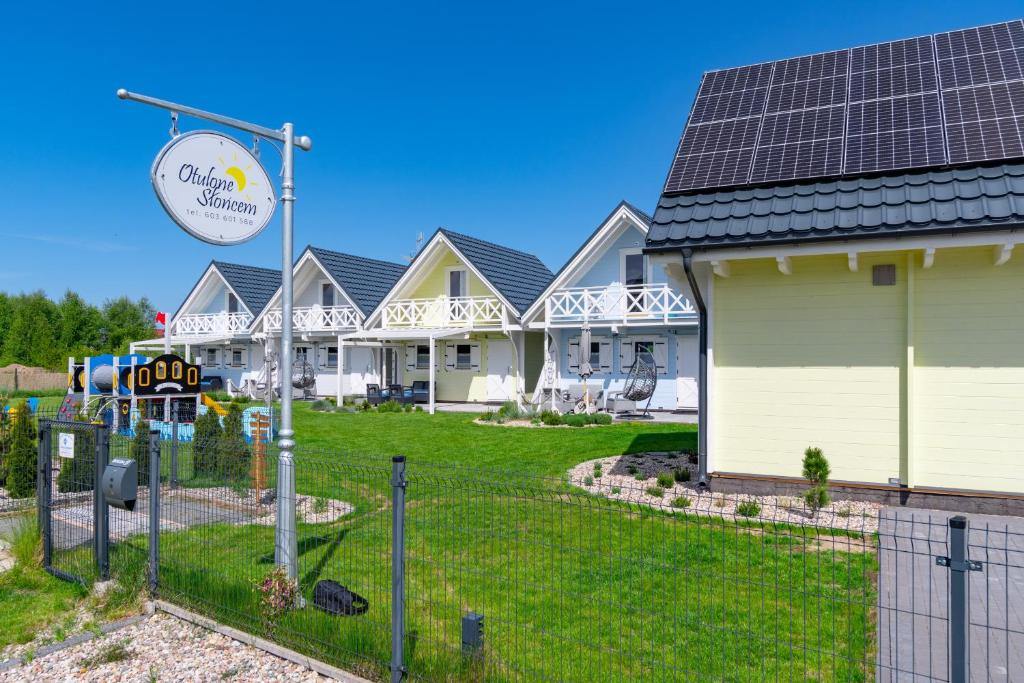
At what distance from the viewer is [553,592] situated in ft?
16.0

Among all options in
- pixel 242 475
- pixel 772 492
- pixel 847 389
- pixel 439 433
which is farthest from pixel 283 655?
pixel 439 433

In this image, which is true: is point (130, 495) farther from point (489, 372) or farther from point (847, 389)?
point (489, 372)

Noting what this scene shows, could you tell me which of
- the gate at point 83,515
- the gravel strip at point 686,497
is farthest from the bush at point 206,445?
the gravel strip at point 686,497

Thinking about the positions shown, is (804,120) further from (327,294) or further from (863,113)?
(327,294)

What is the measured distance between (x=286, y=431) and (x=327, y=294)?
26930 mm

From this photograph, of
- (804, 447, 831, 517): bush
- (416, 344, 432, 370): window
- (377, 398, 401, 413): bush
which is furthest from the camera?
(416, 344, 432, 370): window

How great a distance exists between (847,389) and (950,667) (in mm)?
5599

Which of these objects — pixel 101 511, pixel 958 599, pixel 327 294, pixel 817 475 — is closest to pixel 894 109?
pixel 817 475

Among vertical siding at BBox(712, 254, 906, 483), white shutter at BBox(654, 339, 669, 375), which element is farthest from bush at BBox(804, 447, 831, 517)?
white shutter at BBox(654, 339, 669, 375)

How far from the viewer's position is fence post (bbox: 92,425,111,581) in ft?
19.0

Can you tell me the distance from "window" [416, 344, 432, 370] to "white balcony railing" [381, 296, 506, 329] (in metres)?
1.75

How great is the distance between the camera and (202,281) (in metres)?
35.1

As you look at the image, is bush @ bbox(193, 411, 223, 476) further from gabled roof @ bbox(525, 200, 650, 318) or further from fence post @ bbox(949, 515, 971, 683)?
gabled roof @ bbox(525, 200, 650, 318)

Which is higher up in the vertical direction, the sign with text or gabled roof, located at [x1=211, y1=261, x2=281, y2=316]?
gabled roof, located at [x1=211, y1=261, x2=281, y2=316]
